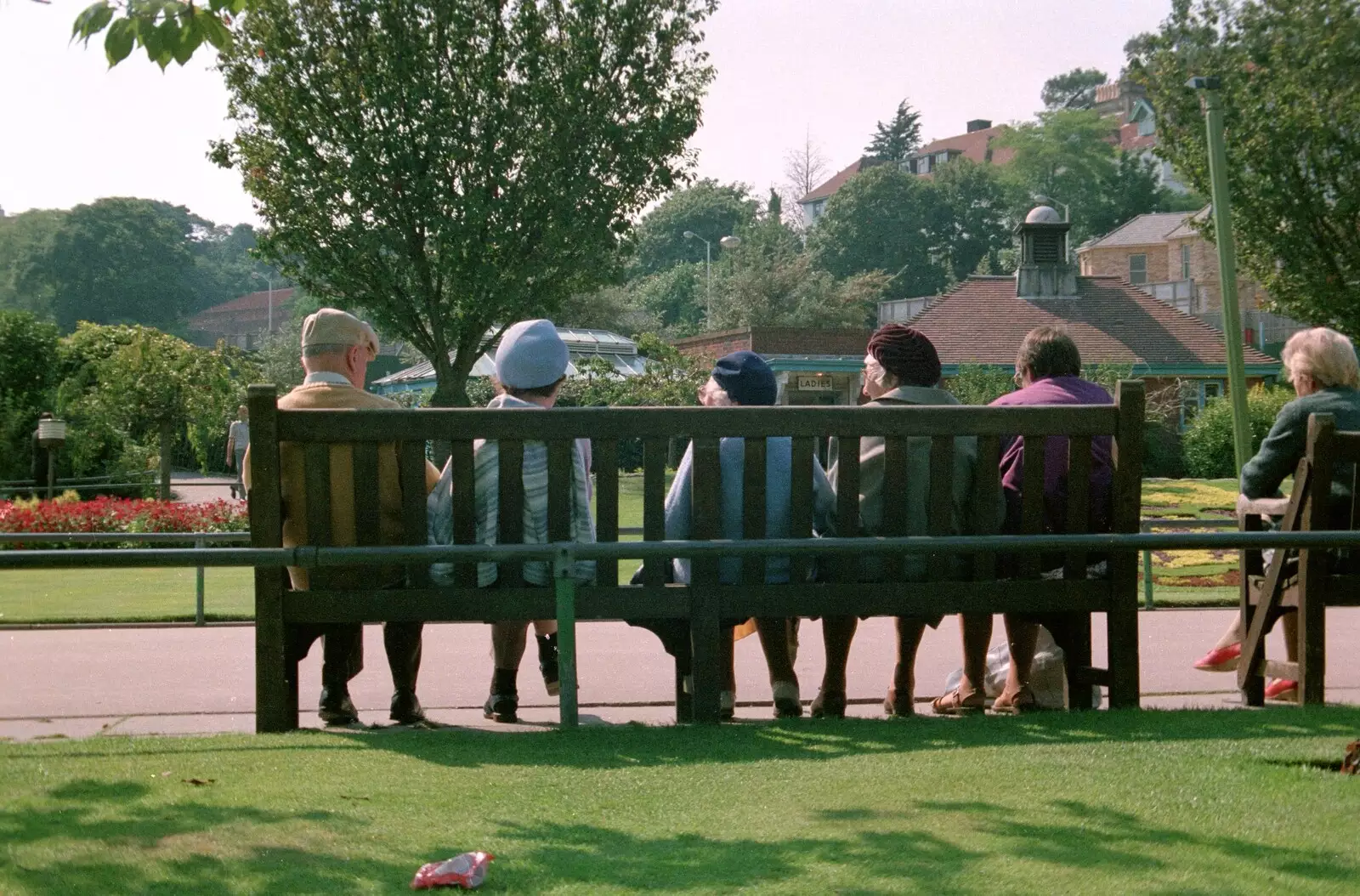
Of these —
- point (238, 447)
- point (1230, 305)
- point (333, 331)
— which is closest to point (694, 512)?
point (333, 331)

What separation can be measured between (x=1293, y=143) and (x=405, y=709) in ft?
88.0

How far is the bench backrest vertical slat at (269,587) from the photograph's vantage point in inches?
215

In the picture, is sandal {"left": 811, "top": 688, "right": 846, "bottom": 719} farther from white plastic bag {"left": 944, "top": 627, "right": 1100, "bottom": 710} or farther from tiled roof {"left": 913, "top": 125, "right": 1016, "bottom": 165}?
tiled roof {"left": 913, "top": 125, "right": 1016, "bottom": 165}

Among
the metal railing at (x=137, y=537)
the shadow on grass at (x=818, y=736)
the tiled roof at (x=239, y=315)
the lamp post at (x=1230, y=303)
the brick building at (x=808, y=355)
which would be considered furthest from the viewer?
the tiled roof at (x=239, y=315)

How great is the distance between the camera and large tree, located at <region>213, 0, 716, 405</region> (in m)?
31.5

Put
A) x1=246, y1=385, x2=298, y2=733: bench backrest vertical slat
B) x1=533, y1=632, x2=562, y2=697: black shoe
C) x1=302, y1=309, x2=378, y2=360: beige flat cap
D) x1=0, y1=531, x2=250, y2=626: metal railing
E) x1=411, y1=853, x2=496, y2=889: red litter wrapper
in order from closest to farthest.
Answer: x1=411, y1=853, x2=496, y2=889: red litter wrapper → x1=246, y1=385, x2=298, y2=733: bench backrest vertical slat → x1=302, y1=309, x2=378, y2=360: beige flat cap → x1=533, y1=632, x2=562, y2=697: black shoe → x1=0, y1=531, x2=250, y2=626: metal railing

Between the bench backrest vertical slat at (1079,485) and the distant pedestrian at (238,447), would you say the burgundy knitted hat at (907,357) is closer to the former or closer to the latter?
the bench backrest vertical slat at (1079,485)

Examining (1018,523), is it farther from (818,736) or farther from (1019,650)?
(818,736)

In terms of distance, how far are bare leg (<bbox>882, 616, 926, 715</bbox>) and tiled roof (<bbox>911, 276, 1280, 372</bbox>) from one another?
46425mm

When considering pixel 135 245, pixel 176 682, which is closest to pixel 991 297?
pixel 176 682

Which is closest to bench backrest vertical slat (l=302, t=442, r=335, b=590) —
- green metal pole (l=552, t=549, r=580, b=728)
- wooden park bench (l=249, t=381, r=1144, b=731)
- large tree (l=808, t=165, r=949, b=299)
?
wooden park bench (l=249, t=381, r=1144, b=731)

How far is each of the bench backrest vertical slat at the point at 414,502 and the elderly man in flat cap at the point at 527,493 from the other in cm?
20

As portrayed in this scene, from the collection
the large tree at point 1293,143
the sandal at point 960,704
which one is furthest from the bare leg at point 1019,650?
the large tree at point 1293,143

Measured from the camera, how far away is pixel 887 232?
104 m
